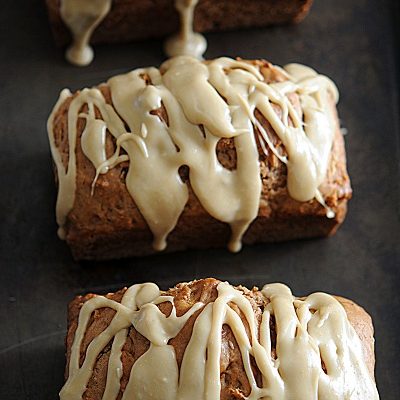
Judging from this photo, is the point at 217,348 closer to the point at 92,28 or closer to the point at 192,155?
the point at 192,155

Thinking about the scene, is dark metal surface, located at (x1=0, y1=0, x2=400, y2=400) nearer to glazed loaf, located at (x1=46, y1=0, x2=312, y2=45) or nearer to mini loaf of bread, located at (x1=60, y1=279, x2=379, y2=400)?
glazed loaf, located at (x1=46, y1=0, x2=312, y2=45)

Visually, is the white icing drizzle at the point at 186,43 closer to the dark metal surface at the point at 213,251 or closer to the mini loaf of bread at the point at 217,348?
the dark metal surface at the point at 213,251

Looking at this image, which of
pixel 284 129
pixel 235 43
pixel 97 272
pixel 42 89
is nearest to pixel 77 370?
pixel 97 272

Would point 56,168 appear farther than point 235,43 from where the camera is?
No

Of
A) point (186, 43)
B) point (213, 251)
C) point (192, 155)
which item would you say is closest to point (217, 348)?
point (192, 155)

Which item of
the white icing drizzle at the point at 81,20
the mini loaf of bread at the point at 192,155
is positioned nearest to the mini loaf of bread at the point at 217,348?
the mini loaf of bread at the point at 192,155

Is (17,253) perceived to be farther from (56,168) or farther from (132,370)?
(132,370)
